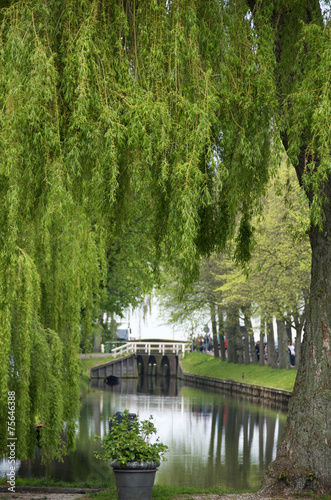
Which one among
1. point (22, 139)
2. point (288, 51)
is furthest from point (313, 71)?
point (22, 139)

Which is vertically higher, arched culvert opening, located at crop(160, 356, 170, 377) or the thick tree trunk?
the thick tree trunk

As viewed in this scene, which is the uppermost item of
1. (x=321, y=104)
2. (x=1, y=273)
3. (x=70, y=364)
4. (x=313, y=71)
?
(x=313, y=71)

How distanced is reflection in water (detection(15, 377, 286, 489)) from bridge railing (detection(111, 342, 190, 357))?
1974cm

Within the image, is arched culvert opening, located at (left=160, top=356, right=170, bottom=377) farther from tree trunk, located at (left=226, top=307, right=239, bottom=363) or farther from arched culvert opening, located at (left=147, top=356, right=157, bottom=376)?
tree trunk, located at (left=226, top=307, right=239, bottom=363)

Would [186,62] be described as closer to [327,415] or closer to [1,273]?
[1,273]

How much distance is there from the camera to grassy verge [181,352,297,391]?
116 ft

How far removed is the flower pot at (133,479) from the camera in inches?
329

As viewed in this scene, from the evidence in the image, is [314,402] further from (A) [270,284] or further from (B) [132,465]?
(A) [270,284]

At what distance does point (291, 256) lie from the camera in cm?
2991

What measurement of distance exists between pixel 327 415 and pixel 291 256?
803 inches

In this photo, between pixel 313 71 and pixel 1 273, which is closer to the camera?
pixel 1 273

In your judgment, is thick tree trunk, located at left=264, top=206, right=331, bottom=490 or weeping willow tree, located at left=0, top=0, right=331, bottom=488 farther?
thick tree trunk, located at left=264, top=206, right=331, bottom=490

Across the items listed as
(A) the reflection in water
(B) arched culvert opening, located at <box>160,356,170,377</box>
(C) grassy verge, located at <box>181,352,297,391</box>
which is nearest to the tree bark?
(A) the reflection in water

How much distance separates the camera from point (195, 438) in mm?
23781
